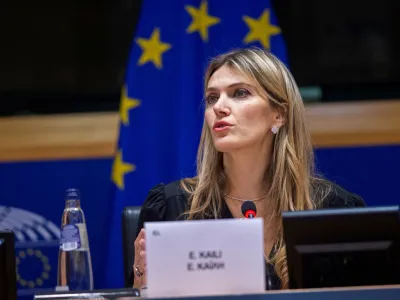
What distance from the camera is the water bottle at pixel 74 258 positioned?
2.67m

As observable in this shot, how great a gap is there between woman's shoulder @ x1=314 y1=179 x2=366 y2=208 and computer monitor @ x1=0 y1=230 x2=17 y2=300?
1362mm

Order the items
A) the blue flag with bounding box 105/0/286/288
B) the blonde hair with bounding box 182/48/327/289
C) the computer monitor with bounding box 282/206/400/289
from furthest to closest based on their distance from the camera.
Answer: the blue flag with bounding box 105/0/286/288 → the blonde hair with bounding box 182/48/327/289 → the computer monitor with bounding box 282/206/400/289

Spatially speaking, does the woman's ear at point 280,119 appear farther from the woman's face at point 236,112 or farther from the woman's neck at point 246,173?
the woman's neck at point 246,173

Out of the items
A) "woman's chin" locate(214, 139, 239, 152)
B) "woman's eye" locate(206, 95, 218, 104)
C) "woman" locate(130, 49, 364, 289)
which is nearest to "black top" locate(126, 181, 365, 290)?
"woman" locate(130, 49, 364, 289)

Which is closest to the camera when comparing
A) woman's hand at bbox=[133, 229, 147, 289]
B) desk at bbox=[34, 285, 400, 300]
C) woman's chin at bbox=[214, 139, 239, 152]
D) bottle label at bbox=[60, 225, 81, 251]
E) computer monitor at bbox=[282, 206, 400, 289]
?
desk at bbox=[34, 285, 400, 300]

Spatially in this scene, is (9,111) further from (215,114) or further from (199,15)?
(215,114)

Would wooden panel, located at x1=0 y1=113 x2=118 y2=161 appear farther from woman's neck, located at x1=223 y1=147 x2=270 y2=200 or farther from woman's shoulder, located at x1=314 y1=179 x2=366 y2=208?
woman's shoulder, located at x1=314 y1=179 x2=366 y2=208

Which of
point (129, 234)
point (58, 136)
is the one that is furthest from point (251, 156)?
point (58, 136)

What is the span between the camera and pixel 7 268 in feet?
7.01

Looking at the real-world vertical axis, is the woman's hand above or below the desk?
above

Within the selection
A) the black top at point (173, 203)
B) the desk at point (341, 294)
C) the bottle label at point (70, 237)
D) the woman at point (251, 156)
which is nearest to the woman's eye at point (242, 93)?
the woman at point (251, 156)

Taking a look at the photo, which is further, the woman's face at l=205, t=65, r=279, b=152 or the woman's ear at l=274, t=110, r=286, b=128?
the woman's ear at l=274, t=110, r=286, b=128

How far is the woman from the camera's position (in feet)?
9.89

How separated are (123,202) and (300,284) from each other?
215 centimetres
